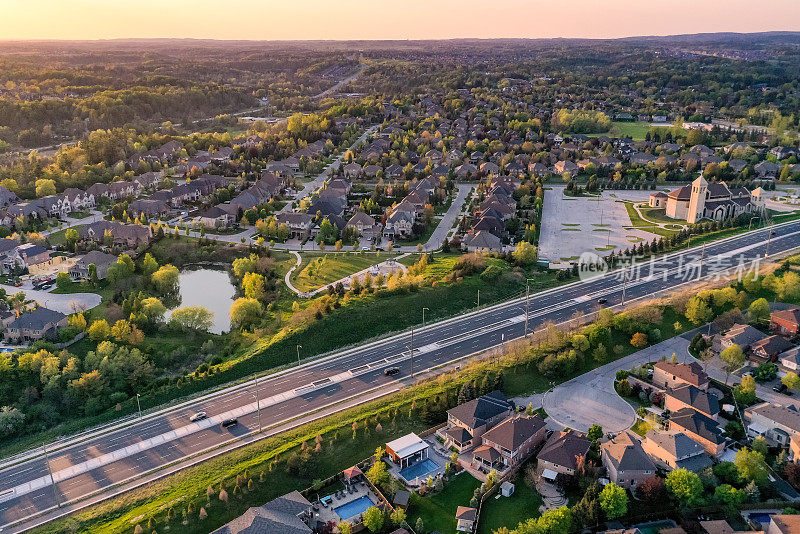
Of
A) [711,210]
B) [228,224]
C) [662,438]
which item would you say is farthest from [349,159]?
[662,438]

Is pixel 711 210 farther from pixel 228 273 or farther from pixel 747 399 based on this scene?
pixel 228 273

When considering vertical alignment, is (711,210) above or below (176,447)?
above

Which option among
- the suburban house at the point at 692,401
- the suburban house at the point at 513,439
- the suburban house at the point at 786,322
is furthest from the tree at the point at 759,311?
the suburban house at the point at 513,439

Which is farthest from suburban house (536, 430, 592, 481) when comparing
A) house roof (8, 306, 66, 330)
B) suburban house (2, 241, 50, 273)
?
suburban house (2, 241, 50, 273)

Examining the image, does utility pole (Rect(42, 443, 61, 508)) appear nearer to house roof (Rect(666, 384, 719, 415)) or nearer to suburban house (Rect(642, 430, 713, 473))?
suburban house (Rect(642, 430, 713, 473))

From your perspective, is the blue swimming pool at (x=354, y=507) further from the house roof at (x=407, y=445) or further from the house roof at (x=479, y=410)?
the house roof at (x=479, y=410)

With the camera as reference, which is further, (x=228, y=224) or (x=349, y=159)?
(x=349, y=159)

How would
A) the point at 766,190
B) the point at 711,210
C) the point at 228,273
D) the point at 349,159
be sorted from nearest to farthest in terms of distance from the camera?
the point at 228,273 → the point at 711,210 → the point at 766,190 → the point at 349,159
